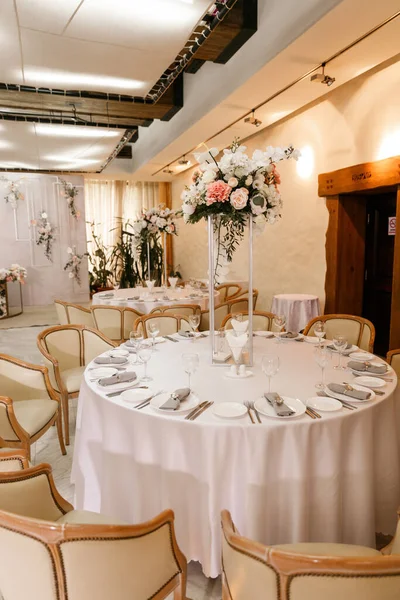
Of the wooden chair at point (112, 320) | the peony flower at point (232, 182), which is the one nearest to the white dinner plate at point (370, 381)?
the peony flower at point (232, 182)

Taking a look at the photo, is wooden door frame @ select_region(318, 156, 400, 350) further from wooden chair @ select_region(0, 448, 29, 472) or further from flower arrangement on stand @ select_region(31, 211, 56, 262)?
flower arrangement on stand @ select_region(31, 211, 56, 262)

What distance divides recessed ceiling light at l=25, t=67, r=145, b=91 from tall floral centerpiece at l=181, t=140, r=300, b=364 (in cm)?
249

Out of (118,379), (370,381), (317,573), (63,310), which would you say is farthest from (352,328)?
(63,310)

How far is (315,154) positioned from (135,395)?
4.73 m

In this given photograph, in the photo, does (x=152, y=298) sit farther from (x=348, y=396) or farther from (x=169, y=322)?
(x=348, y=396)

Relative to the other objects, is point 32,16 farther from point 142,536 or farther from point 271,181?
point 142,536

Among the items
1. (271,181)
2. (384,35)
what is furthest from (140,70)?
(271,181)

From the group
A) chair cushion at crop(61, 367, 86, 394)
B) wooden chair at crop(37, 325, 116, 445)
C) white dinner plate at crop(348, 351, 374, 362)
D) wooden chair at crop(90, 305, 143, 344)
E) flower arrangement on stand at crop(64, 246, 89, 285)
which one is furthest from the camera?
flower arrangement on stand at crop(64, 246, 89, 285)

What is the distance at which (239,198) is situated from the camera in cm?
213

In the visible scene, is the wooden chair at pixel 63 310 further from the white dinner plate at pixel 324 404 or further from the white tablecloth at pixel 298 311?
the white dinner plate at pixel 324 404

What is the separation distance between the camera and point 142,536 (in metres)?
1.07

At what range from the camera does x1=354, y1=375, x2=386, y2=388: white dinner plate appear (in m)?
2.04

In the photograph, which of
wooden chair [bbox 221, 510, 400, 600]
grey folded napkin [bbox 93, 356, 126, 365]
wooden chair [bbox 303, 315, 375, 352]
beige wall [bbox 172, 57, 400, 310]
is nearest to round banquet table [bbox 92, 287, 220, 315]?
beige wall [bbox 172, 57, 400, 310]

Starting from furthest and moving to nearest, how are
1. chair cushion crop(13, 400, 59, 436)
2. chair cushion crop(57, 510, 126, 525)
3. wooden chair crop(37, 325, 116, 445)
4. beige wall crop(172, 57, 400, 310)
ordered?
beige wall crop(172, 57, 400, 310), wooden chair crop(37, 325, 116, 445), chair cushion crop(13, 400, 59, 436), chair cushion crop(57, 510, 126, 525)
